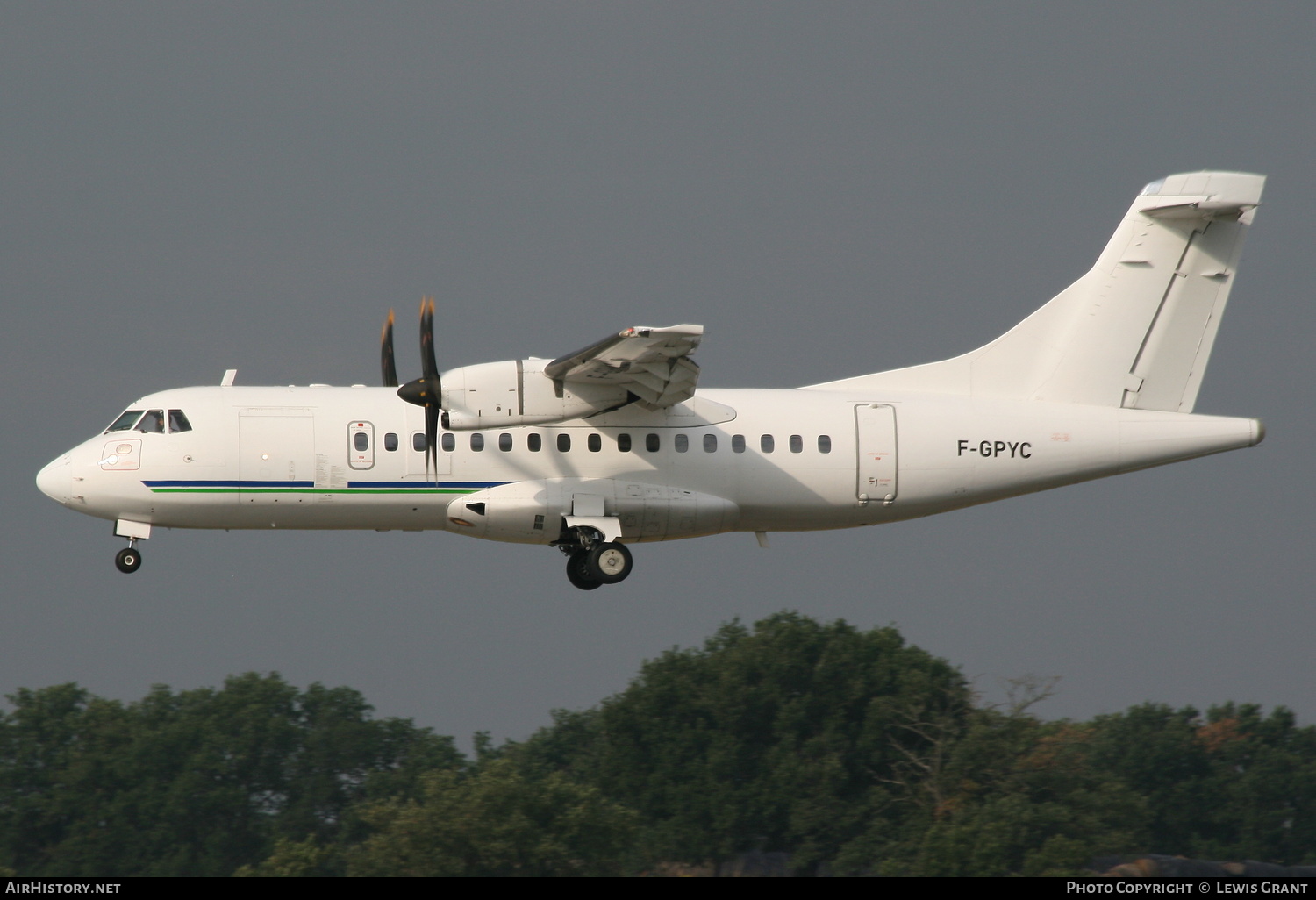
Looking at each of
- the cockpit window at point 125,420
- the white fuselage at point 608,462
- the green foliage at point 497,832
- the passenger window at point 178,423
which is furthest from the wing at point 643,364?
the green foliage at point 497,832

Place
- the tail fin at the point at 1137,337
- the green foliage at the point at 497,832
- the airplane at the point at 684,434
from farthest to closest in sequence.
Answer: the green foliage at the point at 497,832, the tail fin at the point at 1137,337, the airplane at the point at 684,434

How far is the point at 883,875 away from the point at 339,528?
23.3 metres

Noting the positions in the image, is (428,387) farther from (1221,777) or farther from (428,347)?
(1221,777)

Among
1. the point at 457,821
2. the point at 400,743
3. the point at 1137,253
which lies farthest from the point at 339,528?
the point at 400,743

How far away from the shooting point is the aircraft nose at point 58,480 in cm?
2208

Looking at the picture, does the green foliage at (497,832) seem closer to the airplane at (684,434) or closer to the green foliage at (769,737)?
the green foliage at (769,737)

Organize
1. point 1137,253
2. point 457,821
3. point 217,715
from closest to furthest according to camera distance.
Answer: point 1137,253 → point 457,821 → point 217,715

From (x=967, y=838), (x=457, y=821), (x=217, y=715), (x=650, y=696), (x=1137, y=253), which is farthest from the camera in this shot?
(x=217, y=715)

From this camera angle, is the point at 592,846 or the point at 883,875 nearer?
the point at 592,846

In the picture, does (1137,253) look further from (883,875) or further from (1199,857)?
(1199,857)

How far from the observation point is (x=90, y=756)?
185 ft

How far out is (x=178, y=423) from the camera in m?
22.1

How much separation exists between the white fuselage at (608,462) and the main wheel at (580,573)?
0.49m

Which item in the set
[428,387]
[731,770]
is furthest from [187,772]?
[428,387]
